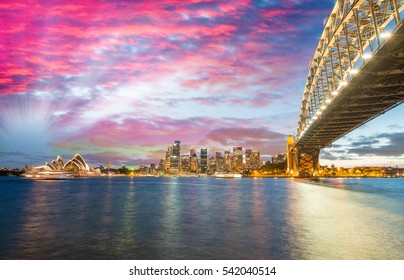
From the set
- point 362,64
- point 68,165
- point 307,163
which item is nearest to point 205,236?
point 362,64

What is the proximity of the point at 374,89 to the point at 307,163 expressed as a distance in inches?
3861

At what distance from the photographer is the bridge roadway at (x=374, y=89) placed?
74.3ft

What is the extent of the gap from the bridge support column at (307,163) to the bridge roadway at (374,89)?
68998mm

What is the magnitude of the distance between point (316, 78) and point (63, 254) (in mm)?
57769

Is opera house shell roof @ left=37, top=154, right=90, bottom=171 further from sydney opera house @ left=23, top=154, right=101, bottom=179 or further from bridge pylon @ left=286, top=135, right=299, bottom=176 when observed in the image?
bridge pylon @ left=286, top=135, right=299, bottom=176

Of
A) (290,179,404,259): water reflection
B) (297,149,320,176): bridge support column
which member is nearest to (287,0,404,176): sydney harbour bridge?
(290,179,404,259): water reflection

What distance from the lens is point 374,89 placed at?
33.0 m

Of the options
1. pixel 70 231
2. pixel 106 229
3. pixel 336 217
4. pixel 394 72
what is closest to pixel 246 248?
pixel 106 229

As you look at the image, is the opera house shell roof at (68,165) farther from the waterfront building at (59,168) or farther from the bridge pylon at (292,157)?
the bridge pylon at (292,157)

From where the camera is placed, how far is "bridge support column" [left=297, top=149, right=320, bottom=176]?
12331cm

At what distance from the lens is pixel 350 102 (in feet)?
128

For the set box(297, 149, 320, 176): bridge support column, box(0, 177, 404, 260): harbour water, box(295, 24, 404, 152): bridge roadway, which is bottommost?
box(0, 177, 404, 260): harbour water

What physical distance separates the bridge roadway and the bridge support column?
68998 millimetres
